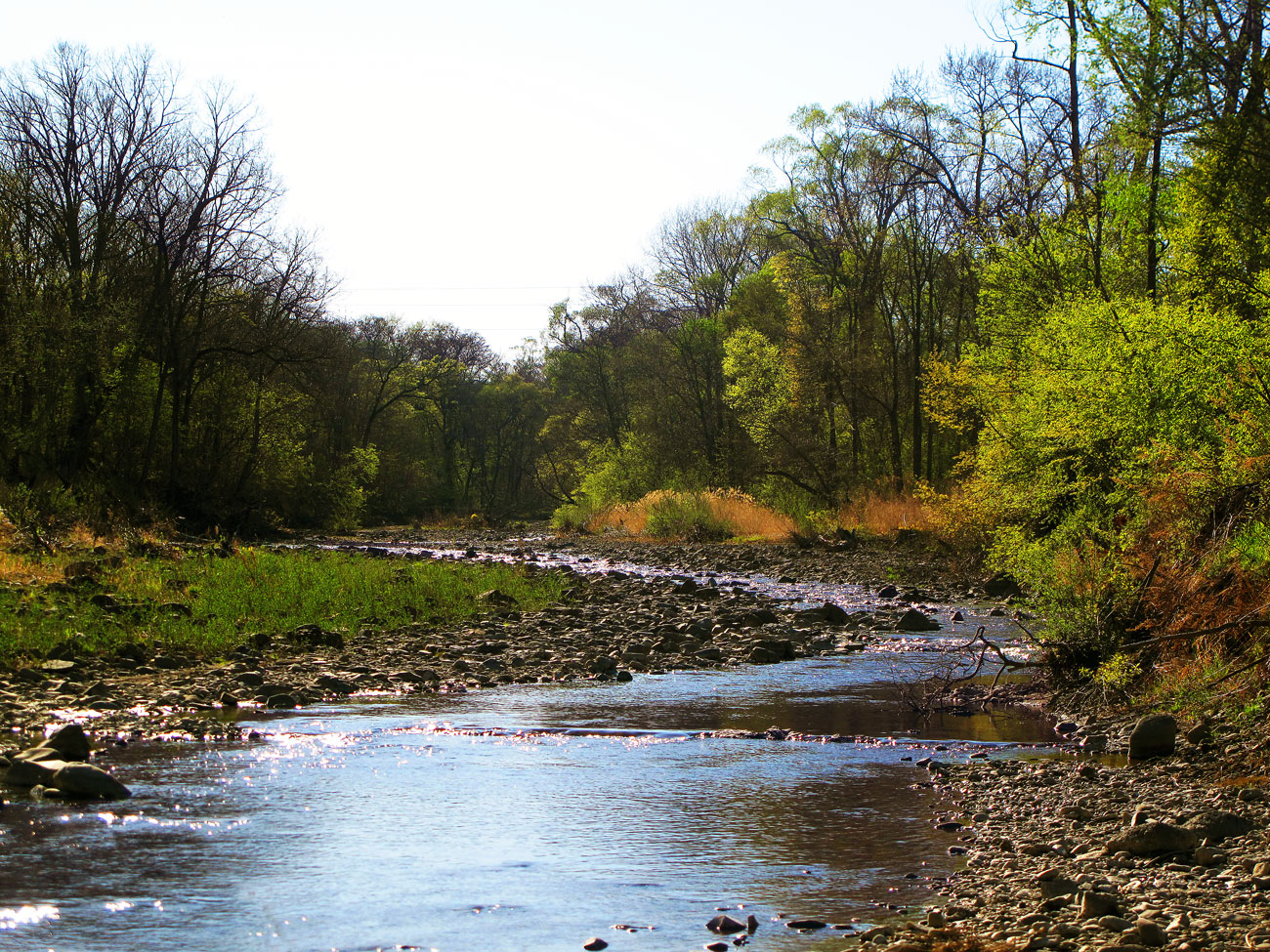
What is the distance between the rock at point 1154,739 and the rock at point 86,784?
647cm

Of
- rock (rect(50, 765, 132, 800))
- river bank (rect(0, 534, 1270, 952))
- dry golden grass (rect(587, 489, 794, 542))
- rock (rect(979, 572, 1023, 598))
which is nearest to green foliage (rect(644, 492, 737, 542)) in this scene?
dry golden grass (rect(587, 489, 794, 542))

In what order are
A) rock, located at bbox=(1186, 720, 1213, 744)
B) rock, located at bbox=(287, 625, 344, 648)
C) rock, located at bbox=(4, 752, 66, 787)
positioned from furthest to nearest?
rock, located at bbox=(287, 625, 344, 648), rock, located at bbox=(1186, 720, 1213, 744), rock, located at bbox=(4, 752, 66, 787)

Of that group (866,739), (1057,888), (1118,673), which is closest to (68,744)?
(866,739)

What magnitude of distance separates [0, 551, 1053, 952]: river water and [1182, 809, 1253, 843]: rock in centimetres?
119

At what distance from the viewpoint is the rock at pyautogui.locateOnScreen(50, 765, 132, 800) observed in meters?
6.10

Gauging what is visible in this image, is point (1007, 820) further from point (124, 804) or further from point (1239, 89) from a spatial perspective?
point (1239, 89)

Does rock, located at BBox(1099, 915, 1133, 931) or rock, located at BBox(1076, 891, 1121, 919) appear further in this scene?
rock, located at BBox(1076, 891, 1121, 919)

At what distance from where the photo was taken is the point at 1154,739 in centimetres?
711

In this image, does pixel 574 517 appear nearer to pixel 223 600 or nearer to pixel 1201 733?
pixel 223 600

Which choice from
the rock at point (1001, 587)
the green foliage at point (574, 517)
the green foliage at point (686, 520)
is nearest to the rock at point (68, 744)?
the rock at point (1001, 587)

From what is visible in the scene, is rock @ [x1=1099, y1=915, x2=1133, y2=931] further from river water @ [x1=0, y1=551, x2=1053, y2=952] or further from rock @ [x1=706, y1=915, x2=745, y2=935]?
rock @ [x1=706, y1=915, x2=745, y2=935]

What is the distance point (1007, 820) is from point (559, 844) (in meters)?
2.49

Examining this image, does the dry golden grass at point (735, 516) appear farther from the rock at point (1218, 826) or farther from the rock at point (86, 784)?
the rock at point (86, 784)

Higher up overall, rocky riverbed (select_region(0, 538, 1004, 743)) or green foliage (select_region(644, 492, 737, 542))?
green foliage (select_region(644, 492, 737, 542))
